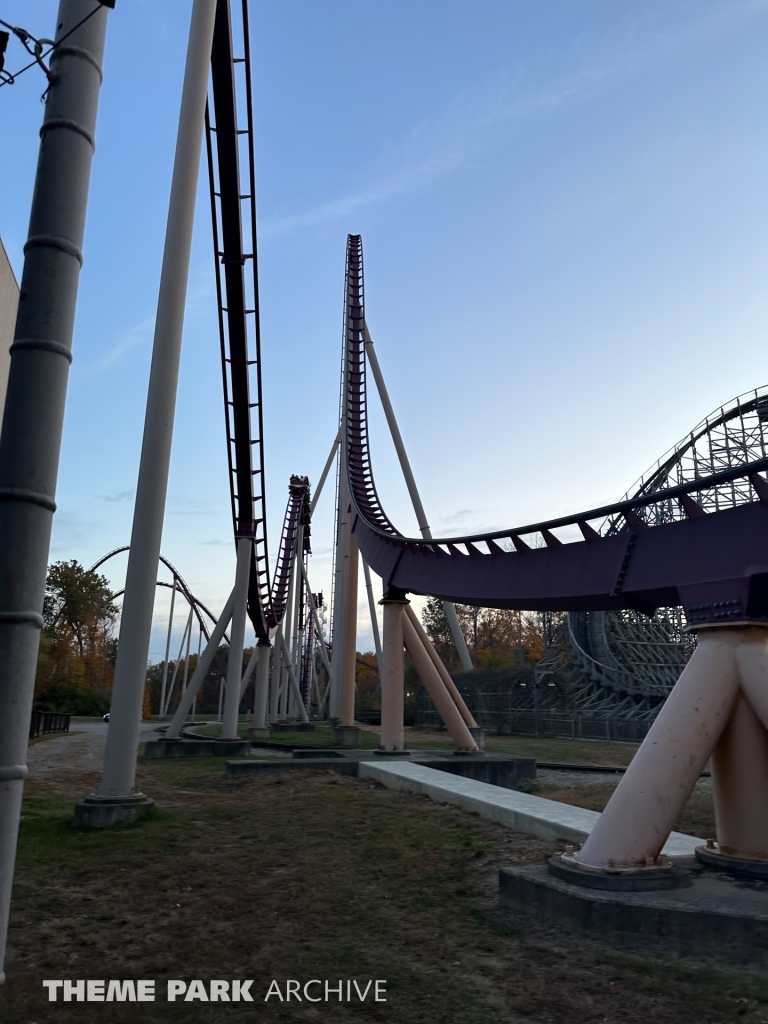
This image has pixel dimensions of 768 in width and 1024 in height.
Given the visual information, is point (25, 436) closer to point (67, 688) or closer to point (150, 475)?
point (150, 475)

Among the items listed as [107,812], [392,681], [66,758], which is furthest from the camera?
[66,758]

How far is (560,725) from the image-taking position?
104 feet

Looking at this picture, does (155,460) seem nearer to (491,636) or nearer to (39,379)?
(39,379)

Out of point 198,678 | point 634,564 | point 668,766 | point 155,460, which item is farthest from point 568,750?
point 668,766

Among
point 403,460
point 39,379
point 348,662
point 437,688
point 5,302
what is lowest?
point 437,688

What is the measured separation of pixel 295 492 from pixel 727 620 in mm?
28114

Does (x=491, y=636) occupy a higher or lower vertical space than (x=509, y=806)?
higher

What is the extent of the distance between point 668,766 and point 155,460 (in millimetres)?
5939

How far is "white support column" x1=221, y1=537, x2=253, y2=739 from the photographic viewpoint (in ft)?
55.8

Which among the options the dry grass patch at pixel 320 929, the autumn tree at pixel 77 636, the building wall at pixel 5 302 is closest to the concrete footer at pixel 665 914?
the dry grass patch at pixel 320 929

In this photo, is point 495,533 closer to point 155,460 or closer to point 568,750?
point 155,460

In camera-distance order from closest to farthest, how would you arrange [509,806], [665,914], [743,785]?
[665,914] < [743,785] < [509,806]

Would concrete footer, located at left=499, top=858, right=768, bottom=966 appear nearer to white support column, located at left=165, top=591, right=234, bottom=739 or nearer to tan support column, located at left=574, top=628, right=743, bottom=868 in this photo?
tan support column, located at left=574, top=628, right=743, bottom=868

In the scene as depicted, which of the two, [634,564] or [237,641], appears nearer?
[634,564]
